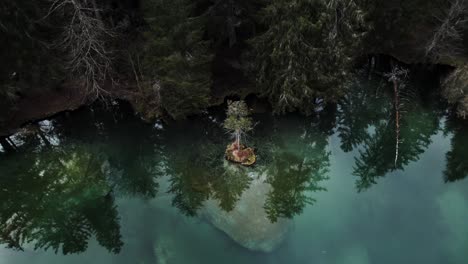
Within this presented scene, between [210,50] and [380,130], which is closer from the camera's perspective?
[380,130]

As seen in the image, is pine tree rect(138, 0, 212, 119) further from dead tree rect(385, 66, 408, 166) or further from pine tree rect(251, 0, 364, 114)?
dead tree rect(385, 66, 408, 166)

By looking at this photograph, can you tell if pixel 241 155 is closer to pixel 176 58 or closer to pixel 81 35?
pixel 176 58

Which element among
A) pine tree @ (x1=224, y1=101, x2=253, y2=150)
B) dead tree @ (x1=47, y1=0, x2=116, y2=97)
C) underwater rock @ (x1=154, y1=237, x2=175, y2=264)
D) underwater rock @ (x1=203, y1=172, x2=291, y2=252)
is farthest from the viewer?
pine tree @ (x1=224, y1=101, x2=253, y2=150)

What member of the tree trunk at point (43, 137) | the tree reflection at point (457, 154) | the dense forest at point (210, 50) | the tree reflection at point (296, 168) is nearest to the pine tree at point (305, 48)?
the dense forest at point (210, 50)

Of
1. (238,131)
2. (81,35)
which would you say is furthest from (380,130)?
(81,35)

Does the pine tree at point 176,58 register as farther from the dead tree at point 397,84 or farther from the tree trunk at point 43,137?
the dead tree at point 397,84

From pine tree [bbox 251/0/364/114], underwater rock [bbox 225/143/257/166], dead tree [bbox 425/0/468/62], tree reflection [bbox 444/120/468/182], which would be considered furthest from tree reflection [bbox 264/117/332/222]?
dead tree [bbox 425/0/468/62]
